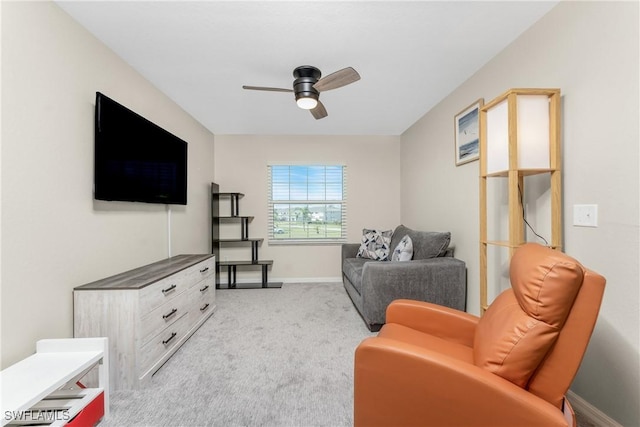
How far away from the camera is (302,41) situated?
81.2 inches

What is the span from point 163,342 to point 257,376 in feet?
2.59

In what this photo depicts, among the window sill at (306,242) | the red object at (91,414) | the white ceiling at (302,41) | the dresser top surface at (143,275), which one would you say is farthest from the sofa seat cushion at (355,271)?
the red object at (91,414)

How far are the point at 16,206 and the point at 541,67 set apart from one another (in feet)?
10.8

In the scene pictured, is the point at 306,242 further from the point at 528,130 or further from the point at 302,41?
the point at 528,130

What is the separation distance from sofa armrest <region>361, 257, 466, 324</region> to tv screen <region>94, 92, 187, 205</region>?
2.18 meters

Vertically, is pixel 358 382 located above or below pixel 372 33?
below

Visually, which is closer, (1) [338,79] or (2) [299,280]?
(1) [338,79]

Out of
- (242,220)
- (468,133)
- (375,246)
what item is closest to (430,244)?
(375,246)

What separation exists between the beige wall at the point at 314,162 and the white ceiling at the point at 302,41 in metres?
1.44

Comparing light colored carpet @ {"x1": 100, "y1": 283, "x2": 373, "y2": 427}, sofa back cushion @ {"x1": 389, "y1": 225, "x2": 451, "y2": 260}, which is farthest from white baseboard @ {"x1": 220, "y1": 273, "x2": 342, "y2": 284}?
sofa back cushion @ {"x1": 389, "y1": 225, "x2": 451, "y2": 260}

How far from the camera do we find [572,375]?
1.00 metres

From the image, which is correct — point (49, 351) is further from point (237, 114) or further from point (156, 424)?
point (237, 114)

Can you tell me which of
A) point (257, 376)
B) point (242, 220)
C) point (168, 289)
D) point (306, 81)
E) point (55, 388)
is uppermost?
point (306, 81)

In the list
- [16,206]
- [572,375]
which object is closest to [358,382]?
[572,375]
